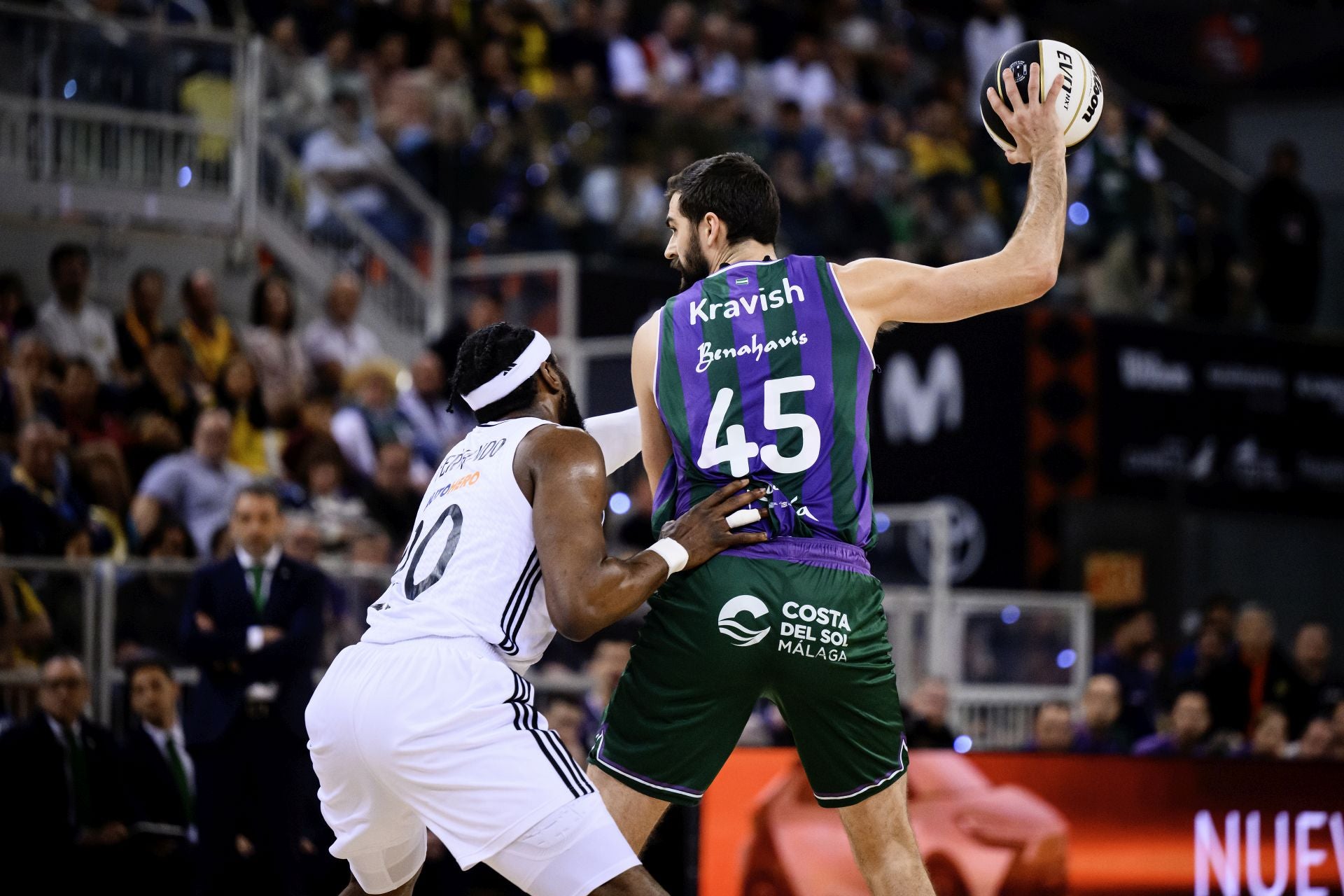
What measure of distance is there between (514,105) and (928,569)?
5210 millimetres

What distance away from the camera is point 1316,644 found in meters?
13.3

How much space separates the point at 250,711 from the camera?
368 inches

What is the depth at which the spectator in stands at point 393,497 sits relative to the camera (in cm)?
1200

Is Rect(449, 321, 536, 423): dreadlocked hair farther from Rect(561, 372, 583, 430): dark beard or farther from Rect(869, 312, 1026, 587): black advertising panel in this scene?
Rect(869, 312, 1026, 587): black advertising panel

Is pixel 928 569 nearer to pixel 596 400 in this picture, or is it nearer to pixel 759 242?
pixel 596 400

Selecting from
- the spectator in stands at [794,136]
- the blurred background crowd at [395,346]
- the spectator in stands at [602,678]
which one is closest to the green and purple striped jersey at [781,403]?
the blurred background crowd at [395,346]

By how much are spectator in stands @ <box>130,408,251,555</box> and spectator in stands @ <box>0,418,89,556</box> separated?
599 millimetres

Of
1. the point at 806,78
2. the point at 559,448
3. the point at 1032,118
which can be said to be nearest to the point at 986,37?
the point at 806,78

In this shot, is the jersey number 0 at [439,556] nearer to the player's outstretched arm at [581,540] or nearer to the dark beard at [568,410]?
the player's outstretched arm at [581,540]

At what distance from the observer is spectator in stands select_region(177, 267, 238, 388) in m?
12.6

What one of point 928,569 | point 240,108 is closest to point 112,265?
point 240,108

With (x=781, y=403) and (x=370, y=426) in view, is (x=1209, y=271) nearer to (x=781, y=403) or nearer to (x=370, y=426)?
(x=370, y=426)

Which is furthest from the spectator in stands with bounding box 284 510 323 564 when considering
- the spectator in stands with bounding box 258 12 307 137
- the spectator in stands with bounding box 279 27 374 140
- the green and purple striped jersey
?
the green and purple striped jersey

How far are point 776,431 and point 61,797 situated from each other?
5.70 m
